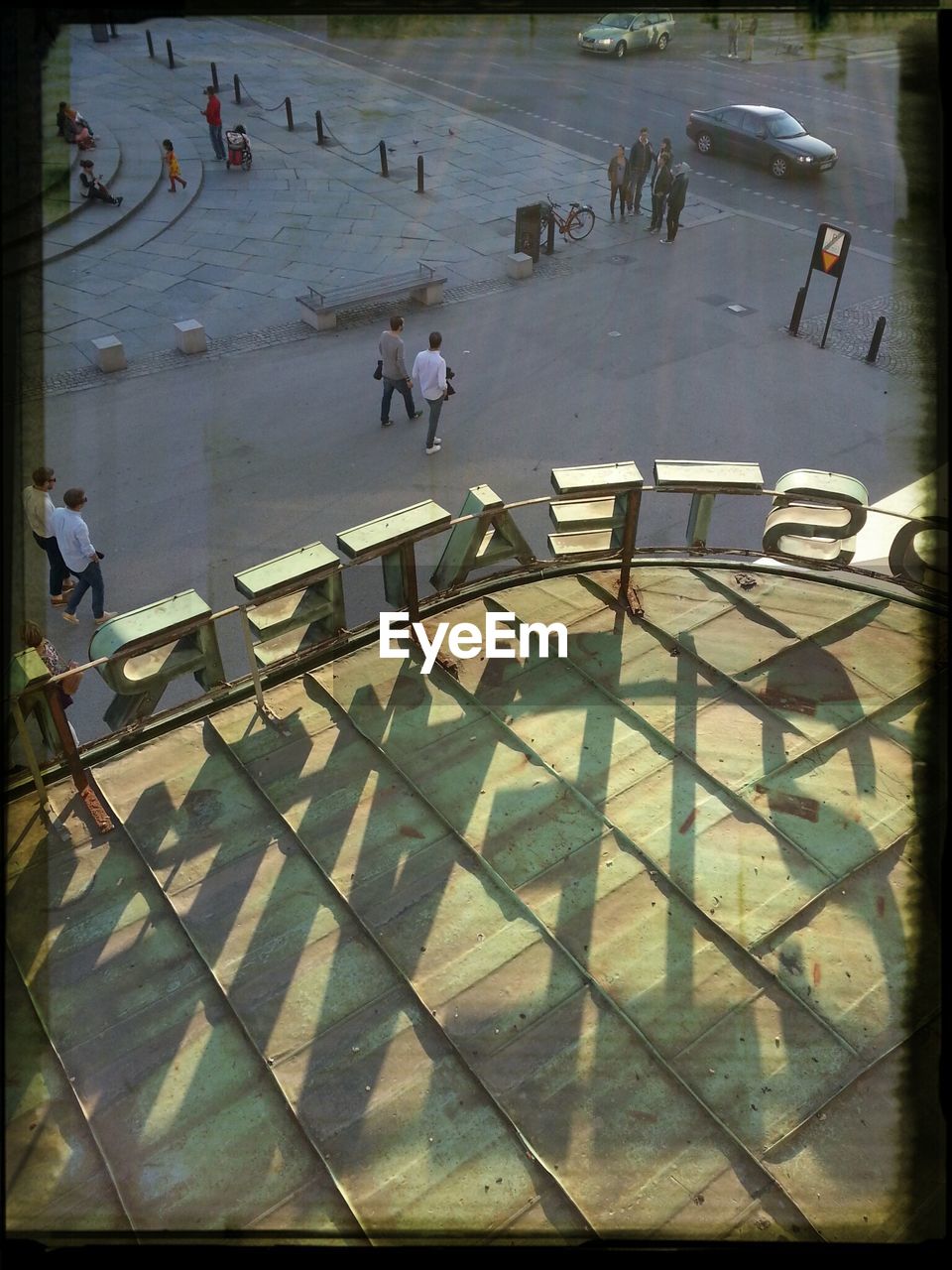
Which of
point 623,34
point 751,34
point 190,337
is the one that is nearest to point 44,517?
point 190,337

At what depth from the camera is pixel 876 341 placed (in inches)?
688

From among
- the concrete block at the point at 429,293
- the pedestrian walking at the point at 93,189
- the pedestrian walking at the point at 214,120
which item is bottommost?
the concrete block at the point at 429,293

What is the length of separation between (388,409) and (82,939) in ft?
36.0

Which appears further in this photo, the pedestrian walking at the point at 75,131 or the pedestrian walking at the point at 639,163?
the pedestrian walking at the point at 75,131

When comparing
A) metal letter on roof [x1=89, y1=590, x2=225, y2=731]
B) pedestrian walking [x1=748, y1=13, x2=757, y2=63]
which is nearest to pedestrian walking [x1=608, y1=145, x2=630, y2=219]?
pedestrian walking [x1=748, y1=13, x2=757, y2=63]

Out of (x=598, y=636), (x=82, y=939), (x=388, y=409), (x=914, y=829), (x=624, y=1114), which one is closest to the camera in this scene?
(x=624, y=1114)

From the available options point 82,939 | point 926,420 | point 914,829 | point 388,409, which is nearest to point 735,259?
point 926,420

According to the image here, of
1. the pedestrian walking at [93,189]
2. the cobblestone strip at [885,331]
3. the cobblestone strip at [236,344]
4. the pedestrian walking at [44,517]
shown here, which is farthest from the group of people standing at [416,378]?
the pedestrian walking at [93,189]

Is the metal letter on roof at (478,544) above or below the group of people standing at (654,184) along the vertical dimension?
below

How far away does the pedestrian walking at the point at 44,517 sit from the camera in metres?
11.3

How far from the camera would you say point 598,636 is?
27.0 ft

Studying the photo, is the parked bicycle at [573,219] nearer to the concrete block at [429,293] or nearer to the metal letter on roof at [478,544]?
the concrete block at [429,293]

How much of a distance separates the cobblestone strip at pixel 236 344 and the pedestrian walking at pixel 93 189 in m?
6.85

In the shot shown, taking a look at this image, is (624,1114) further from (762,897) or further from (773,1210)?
(762,897)
